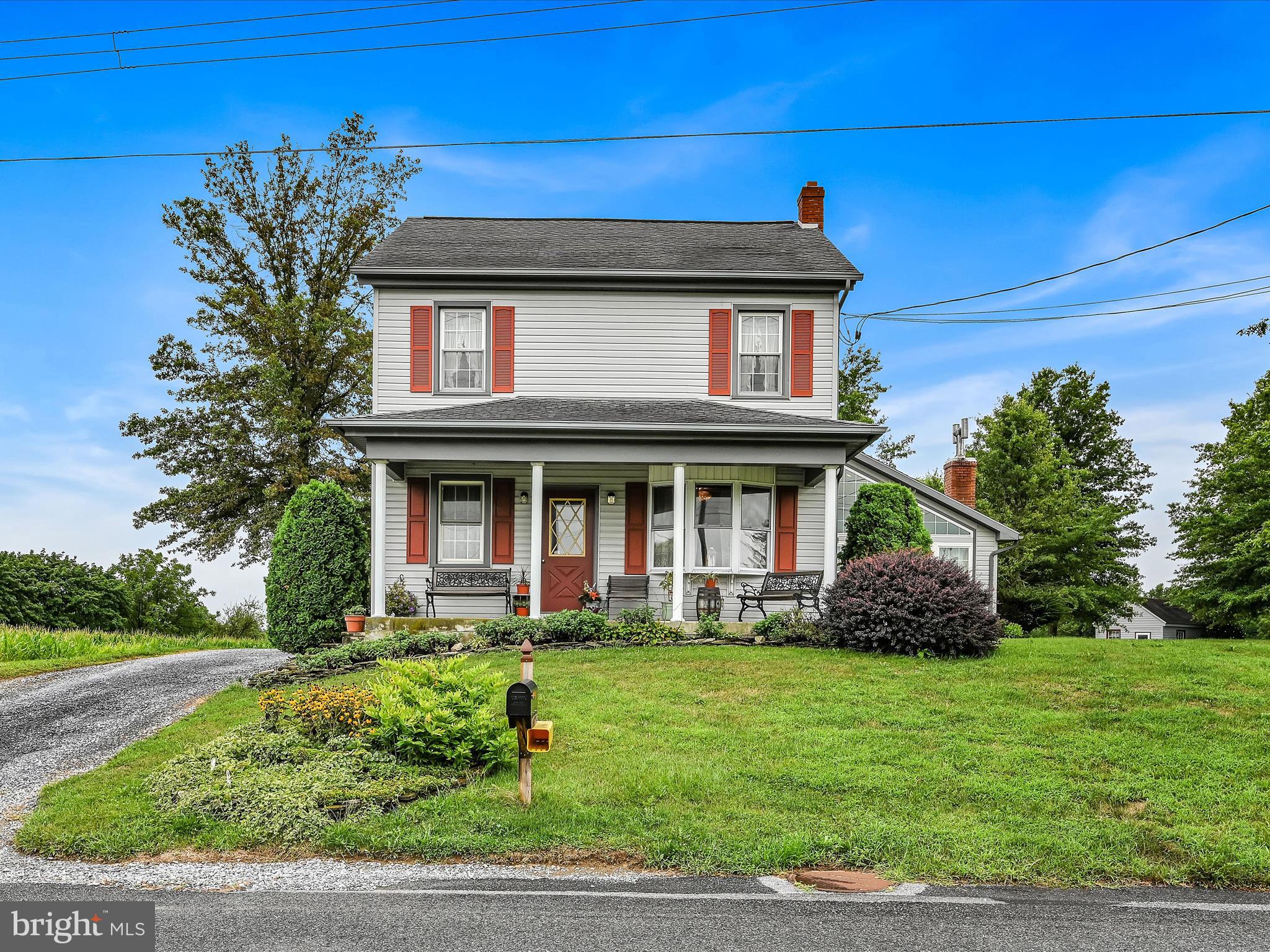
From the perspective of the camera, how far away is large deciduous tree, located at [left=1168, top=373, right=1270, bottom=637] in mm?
30891

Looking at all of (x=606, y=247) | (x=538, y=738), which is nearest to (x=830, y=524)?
(x=606, y=247)

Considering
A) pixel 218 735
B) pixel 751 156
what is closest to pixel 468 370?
pixel 751 156

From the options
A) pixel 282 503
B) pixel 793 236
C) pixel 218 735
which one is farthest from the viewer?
pixel 282 503

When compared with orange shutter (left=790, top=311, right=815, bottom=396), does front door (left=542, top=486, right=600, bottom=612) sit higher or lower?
lower

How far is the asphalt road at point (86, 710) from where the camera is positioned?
26.9 ft

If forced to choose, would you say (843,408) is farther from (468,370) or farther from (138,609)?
(138,609)

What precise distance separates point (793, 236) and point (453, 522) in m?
9.27

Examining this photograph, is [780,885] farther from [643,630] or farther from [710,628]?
[710,628]

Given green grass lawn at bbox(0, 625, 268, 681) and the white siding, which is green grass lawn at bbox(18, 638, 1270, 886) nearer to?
green grass lawn at bbox(0, 625, 268, 681)

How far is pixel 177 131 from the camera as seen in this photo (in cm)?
1508

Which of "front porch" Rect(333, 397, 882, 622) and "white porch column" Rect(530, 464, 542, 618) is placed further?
"front porch" Rect(333, 397, 882, 622)

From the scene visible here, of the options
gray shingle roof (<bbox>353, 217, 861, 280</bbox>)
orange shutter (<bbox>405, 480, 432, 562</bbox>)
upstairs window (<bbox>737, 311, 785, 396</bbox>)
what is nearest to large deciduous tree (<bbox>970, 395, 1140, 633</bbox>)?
gray shingle roof (<bbox>353, 217, 861, 280</bbox>)

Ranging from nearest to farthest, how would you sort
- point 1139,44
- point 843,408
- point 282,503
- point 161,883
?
point 161,883 < point 1139,44 < point 282,503 < point 843,408

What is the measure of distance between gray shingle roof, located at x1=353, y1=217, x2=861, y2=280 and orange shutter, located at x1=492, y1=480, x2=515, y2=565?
406 centimetres
